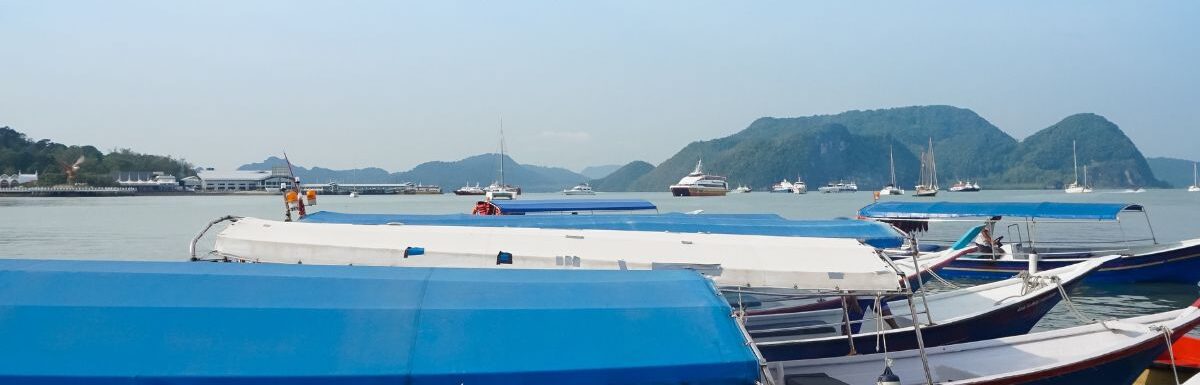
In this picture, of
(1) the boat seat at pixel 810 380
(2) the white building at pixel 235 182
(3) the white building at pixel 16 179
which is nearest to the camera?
(1) the boat seat at pixel 810 380

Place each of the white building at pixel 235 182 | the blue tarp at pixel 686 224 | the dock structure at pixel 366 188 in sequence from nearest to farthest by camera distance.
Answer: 1. the blue tarp at pixel 686 224
2. the white building at pixel 235 182
3. the dock structure at pixel 366 188

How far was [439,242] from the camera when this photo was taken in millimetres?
10266

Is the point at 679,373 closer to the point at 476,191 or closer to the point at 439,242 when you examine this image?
the point at 439,242

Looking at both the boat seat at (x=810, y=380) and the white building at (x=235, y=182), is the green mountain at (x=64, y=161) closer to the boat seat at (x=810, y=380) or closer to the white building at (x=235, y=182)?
the white building at (x=235, y=182)

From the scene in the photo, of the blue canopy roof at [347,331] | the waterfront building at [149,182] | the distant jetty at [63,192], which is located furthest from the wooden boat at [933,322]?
the waterfront building at [149,182]

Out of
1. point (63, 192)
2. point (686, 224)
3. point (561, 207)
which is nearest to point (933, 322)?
point (686, 224)

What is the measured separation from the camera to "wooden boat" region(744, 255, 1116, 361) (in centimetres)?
1002

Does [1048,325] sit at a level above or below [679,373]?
below

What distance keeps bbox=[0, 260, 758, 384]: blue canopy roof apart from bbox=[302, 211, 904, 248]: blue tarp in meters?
10.1

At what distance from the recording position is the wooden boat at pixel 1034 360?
8.36 metres

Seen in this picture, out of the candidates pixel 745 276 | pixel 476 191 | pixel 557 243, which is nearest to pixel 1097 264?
pixel 745 276

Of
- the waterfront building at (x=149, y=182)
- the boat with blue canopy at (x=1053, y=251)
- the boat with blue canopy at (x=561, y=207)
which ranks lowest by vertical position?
the boat with blue canopy at (x=1053, y=251)

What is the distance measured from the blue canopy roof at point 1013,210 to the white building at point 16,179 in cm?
15065

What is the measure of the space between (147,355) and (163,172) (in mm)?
184103
